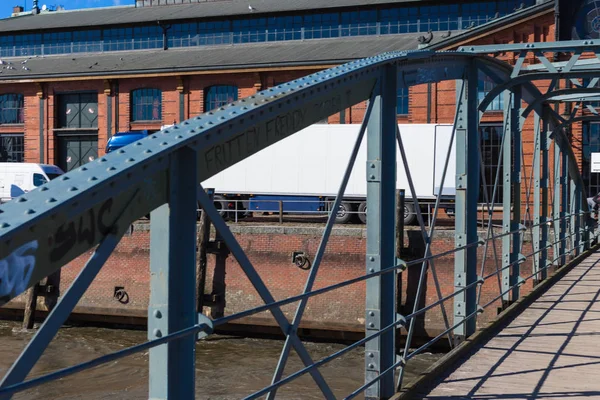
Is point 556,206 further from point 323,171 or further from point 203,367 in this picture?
point 323,171

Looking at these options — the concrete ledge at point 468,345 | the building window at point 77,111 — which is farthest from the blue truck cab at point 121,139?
the concrete ledge at point 468,345

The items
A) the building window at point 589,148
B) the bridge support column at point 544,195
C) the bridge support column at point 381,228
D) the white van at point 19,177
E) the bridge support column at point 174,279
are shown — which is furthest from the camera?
the white van at point 19,177

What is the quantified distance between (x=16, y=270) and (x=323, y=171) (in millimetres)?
25363

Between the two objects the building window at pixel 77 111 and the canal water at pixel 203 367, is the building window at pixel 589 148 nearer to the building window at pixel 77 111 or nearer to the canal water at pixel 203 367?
the canal water at pixel 203 367

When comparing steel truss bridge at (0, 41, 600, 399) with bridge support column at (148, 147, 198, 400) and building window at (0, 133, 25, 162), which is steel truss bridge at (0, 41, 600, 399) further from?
building window at (0, 133, 25, 162)

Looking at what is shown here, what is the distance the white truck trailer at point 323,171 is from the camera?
2677cm

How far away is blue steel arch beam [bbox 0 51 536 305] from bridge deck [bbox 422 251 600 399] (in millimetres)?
2578

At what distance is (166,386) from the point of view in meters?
3.33

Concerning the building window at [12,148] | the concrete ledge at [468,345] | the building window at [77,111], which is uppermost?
the building window at [77,111]

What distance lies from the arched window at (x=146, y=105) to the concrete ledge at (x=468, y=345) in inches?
989

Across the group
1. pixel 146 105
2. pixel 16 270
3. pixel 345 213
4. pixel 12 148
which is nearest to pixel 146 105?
pixel 146 105

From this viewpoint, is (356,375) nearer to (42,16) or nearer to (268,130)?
(268,130)

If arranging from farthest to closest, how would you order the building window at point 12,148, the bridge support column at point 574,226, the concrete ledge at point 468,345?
1. the building window at point 12,148
2. the bridge support column at point 574,226
3. the concrete ledge at point 468,345

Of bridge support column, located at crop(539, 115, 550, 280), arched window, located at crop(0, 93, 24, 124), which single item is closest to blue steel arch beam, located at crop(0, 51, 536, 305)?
bridge support column, located at crop(539, 115, 550, 280)
